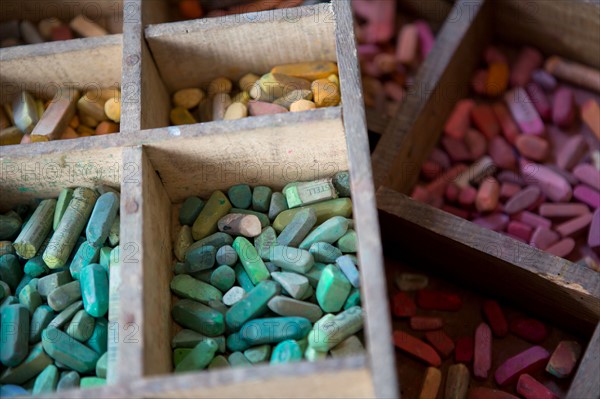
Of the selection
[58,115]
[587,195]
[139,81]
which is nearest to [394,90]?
[587,195]

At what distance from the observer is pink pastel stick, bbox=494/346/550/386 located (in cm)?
167

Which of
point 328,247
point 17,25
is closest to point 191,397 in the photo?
point 328,247

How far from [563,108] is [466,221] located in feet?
2.02

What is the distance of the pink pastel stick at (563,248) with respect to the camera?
1.83m

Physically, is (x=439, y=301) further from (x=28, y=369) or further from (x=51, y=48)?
(x=51, y=48)

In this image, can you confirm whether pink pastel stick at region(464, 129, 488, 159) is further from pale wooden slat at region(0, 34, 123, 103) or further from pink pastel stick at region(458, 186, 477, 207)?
pale wooden slat at region(0, 34, 123, 103)

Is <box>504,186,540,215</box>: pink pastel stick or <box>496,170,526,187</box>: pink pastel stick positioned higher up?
<box>496,170,526,187</box>: pink pastel stick

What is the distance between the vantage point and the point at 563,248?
1836 mm

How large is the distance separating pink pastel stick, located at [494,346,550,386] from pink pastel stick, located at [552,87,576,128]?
0.66 m

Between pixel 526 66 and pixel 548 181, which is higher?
pixel 526 66

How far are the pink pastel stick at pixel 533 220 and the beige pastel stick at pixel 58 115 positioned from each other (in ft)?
3.69

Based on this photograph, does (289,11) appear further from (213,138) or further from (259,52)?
(213,138)

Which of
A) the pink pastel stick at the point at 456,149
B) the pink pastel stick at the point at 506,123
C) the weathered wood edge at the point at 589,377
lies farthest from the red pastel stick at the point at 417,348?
the pink pastel stick at the point at 506,123

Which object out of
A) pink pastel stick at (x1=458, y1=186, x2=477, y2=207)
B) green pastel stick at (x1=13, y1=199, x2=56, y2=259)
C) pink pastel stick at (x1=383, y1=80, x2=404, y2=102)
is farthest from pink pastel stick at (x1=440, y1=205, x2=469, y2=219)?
green pastel stick at (x1=13, y1=199, x2=56, y2=259)
